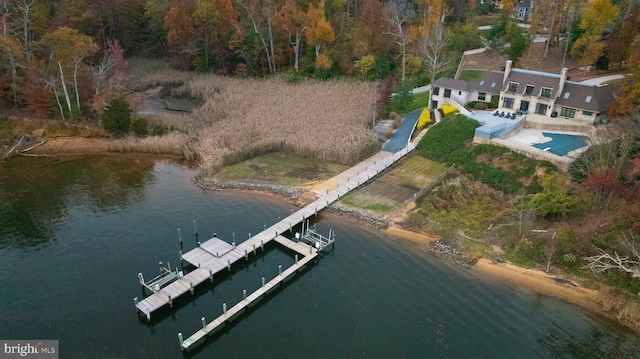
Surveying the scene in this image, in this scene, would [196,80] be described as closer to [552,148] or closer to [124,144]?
[124,144]

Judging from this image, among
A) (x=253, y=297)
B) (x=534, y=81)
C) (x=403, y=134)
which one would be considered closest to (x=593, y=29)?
(x=534, y=81)

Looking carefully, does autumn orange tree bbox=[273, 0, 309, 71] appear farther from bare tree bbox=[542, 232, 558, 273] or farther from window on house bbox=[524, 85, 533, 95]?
bare tree bbox=[542, 232, 558, 273]

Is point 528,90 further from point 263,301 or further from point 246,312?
point 246,312

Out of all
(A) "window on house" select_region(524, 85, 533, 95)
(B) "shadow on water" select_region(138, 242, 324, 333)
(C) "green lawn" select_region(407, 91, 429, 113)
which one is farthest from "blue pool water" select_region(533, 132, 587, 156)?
(B) "shadow on water" select_region(138, 242, 324, 333)

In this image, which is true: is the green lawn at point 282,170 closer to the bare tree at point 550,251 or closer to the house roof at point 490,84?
the bare tree at point 550,251

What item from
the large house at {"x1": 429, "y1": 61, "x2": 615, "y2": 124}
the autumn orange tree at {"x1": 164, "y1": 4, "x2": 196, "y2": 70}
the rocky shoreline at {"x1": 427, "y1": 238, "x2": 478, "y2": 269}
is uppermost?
the autumn orange tree at {"x1": 164, "y1": 4, "x2": 196, "y2": 70}

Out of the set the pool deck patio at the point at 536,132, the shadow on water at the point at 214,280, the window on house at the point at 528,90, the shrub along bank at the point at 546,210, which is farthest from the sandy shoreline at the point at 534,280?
the window on house at the point at 528,90
